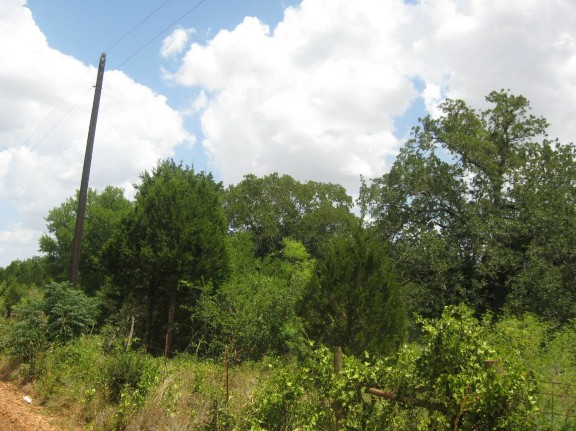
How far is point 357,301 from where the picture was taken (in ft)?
36.6

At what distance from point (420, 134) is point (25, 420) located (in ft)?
69.3

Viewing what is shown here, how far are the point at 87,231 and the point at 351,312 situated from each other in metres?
27.6

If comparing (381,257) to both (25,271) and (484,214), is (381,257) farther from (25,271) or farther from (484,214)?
(25,271)

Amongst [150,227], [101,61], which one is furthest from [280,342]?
[101,61]

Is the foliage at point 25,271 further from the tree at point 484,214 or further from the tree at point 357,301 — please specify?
the tree at point 357,301

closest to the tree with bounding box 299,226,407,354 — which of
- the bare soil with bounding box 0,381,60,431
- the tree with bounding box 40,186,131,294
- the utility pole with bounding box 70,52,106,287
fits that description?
the bare soil with bounding box 0,381,60,431

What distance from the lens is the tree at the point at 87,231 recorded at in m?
32.2

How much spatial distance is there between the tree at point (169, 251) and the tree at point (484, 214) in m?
9.28

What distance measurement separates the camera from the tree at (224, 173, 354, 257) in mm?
40312

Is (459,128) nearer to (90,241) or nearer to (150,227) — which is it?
(150,227)

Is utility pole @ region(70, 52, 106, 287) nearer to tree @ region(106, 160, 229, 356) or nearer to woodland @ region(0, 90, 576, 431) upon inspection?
woodland @ region(0, 90, 576, 431)

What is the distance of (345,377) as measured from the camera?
5566 mm

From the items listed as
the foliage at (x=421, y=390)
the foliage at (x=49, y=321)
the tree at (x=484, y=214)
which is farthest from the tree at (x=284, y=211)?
the foliage at (x=421, y=390)

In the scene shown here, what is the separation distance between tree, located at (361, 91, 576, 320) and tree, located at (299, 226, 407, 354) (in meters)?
10.3
